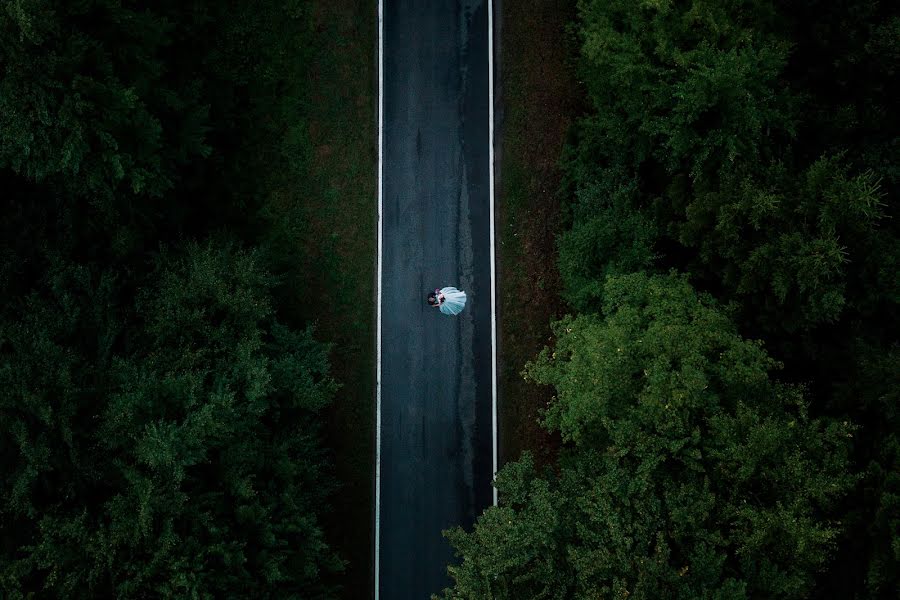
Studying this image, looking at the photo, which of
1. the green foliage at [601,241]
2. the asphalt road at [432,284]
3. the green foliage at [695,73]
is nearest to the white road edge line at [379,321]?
the asphalt road at [432,284]

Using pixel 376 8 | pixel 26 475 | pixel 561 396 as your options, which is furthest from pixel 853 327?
pixel 26 475

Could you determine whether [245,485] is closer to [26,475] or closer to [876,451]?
[26,475]

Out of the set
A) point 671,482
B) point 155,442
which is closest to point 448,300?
point 671,482

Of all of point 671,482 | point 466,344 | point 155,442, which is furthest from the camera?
point 466,344

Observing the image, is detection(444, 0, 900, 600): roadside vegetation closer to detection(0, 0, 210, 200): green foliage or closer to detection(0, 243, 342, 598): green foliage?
detection(0, 243, 342, 598): green foliage

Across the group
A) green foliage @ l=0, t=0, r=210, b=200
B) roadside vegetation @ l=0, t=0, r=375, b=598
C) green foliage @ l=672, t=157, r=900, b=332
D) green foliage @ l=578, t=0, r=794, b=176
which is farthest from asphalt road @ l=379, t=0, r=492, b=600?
green foliage @ l=672, t=157, r=900, b=332

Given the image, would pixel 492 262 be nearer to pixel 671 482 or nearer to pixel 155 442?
pixel 671 482

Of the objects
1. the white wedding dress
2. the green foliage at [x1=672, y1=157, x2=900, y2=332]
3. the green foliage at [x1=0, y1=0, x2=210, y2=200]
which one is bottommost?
the white wedding dress
